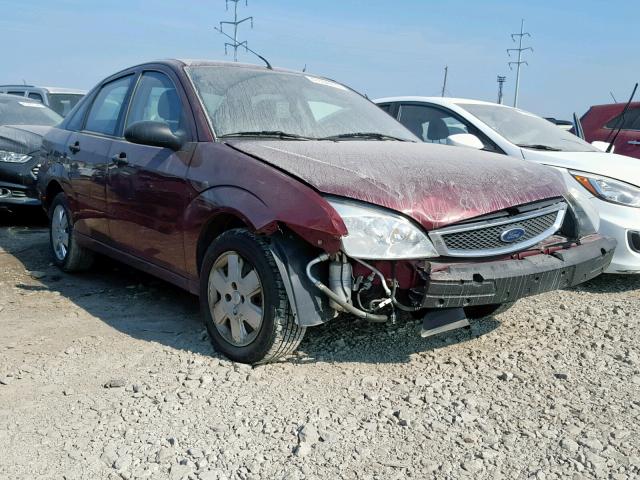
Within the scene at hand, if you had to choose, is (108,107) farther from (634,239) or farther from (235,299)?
(634,239)

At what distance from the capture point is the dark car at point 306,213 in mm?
2982

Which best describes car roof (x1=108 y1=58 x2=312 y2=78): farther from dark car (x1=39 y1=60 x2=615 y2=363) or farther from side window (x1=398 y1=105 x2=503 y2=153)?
side window (x1=398 y1=105 x2=503 y2=153)

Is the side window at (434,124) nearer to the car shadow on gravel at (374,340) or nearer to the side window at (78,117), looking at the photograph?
the car shadow on gravel at (374,340)

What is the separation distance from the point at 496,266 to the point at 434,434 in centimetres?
85

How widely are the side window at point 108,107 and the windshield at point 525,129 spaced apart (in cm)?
311

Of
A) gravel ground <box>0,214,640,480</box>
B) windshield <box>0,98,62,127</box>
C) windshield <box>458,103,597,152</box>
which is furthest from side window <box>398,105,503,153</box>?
windshield <box>0,98,62,127</box>

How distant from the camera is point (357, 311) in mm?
3008

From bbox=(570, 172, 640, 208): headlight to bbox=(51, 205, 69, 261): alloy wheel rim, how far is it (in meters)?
4.12

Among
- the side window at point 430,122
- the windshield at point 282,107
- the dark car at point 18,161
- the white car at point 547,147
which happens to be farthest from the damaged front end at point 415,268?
the dark car at point 18,161

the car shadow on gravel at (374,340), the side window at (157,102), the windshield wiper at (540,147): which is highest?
the side window at (157,102)

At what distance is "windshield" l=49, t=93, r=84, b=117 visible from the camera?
11586mm

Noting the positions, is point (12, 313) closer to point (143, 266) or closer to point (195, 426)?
point (143, 266)

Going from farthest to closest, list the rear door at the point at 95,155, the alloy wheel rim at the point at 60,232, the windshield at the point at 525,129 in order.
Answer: the windshield at the point at 525,129 → the alloy wheel rim at the point at 60,232 → the rear door at the point at 95,155

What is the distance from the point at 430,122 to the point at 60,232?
137 inches
